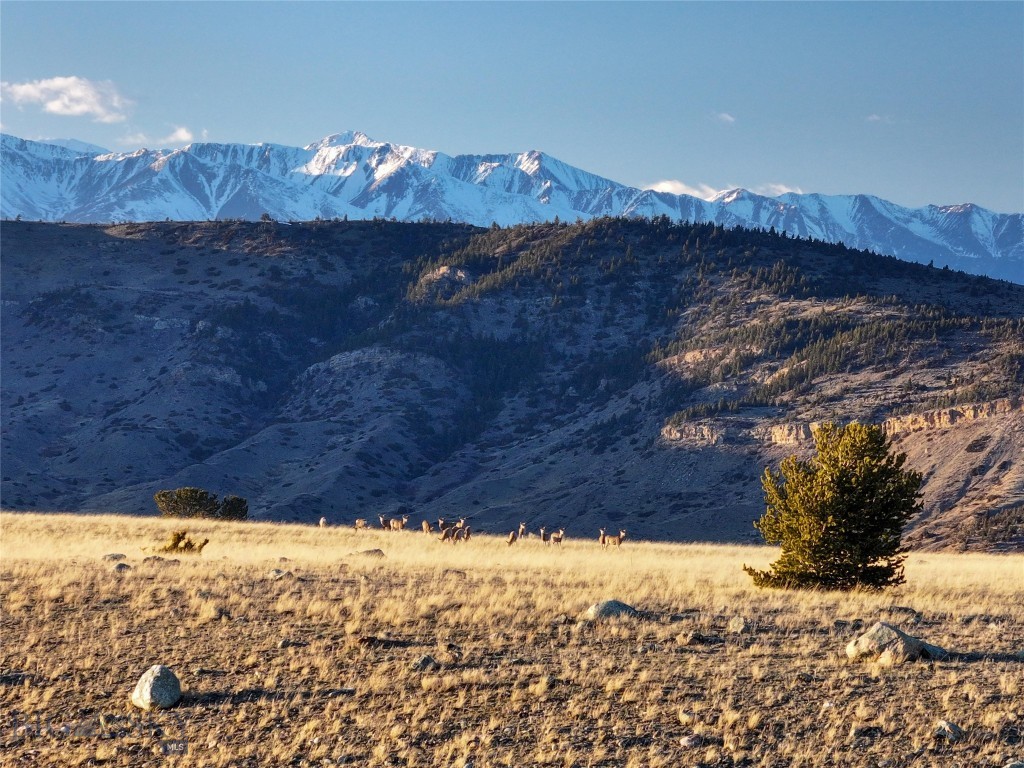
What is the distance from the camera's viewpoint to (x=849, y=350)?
11769 cm

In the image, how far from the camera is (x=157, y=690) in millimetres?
14586

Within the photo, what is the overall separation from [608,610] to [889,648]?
17.1 ft

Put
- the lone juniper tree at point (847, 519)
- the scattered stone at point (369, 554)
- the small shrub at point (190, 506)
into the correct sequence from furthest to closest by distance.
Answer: the small shrub at point (190, 506), the scattered stone at point (369, 554), the lone juniper tree at point (847, 519)

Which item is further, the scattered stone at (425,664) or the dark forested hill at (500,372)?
the dark forested hill at (500,372)

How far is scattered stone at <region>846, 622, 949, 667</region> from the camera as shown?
1589cm

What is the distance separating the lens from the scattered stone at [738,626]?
59.9 ft

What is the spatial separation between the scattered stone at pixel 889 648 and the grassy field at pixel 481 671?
330 millimetres

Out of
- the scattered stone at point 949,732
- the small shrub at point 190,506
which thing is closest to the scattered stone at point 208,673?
the scattered stone at point 949,732

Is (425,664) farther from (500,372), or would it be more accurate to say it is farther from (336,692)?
(500,372)

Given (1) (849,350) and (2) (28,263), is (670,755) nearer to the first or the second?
(1) (849,350)

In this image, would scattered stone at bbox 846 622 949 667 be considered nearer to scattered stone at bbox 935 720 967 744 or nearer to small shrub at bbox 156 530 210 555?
scattered stone at bbox 935 720 967 744

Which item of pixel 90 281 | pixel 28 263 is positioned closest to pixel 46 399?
pixel 90 281

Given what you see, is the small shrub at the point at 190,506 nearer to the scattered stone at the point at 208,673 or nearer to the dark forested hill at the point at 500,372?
the scattered stone at the point at 208,673

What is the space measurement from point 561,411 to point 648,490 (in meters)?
38.3
